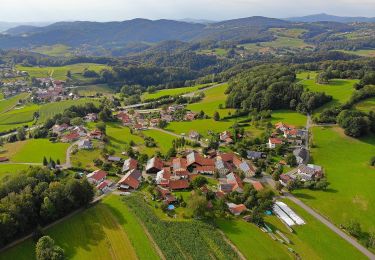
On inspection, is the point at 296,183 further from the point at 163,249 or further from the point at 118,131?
the point at 118,131

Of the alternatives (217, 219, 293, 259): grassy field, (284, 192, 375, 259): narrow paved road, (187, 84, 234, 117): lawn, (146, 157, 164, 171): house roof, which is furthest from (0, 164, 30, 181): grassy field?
(187, 84, 234, 117): lawn

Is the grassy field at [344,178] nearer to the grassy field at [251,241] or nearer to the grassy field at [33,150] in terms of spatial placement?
the grassy field at [251,241]

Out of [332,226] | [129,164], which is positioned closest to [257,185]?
[332,226]

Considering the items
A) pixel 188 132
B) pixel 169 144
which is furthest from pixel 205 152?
pixel 188 132

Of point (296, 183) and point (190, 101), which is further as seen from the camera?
point (190, 101)

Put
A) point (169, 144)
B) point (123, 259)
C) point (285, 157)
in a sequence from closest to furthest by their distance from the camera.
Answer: point (123, 259) < point (285, 157) < point (169, 144)

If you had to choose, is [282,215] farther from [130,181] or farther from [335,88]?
[335,88]
